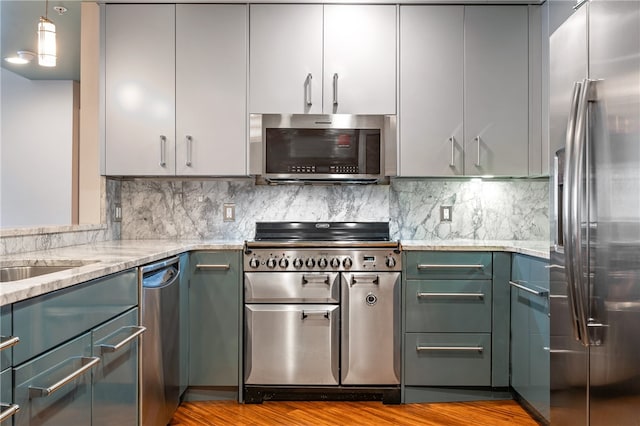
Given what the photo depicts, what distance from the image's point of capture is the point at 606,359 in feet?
4.53

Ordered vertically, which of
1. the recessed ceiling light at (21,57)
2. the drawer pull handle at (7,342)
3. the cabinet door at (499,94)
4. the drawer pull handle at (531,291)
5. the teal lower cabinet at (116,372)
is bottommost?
the teal lower cabinet at (116,372)

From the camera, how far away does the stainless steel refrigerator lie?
1.26m

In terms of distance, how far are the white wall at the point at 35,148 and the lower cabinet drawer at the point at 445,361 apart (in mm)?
3761

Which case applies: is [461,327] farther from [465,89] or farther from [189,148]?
[189,148]

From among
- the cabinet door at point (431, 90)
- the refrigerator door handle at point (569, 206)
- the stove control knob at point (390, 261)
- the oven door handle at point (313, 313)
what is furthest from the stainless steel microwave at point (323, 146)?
the refrigerator door handle at point (569, 206)

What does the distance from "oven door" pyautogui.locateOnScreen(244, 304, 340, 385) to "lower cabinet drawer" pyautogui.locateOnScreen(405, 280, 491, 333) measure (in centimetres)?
44

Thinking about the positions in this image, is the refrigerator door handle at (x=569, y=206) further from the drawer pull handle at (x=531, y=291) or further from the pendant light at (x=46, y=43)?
the pendant light at (x=46, y=43)

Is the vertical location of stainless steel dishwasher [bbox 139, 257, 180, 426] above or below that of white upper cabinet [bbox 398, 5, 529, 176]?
below

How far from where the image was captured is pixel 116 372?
1.65 metres

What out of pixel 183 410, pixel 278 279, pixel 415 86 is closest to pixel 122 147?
pixel 278 279

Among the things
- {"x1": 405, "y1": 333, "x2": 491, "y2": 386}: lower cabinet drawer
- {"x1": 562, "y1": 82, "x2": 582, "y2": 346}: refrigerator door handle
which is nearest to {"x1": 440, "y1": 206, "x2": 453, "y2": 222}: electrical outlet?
{"x1": 405, "y1": 333, "x2": 491, "y2": 386}: lower cabinet drawer

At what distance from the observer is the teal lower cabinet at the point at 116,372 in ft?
4.95

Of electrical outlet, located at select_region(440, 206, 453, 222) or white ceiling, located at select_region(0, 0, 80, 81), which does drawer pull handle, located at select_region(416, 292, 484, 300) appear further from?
white ceiling, located at select_region(0, 0, 80, 81)

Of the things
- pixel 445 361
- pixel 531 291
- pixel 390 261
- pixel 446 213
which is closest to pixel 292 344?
pixel 390 261
